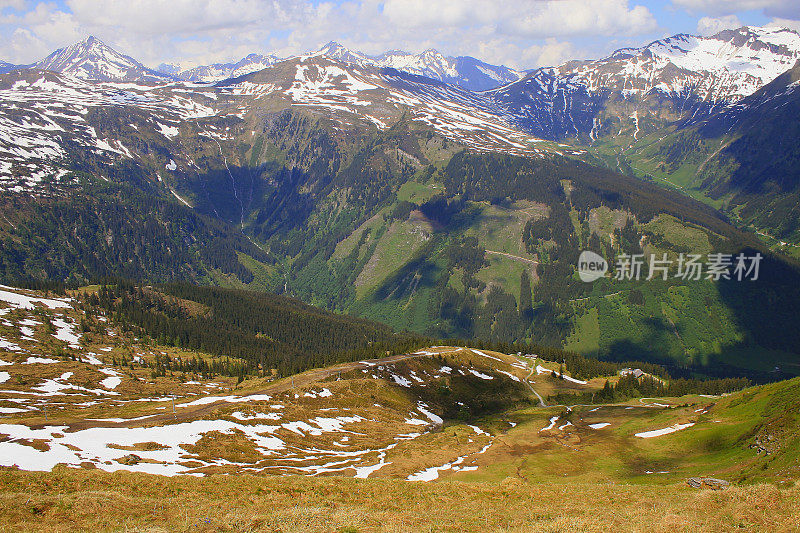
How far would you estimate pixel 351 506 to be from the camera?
45594 mm

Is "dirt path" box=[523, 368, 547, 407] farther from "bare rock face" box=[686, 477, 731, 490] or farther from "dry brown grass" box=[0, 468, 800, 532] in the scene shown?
"dry brown grass" box=[0, 468, 800, 532]

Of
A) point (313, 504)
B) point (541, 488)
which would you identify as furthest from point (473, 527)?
point (541, 488)

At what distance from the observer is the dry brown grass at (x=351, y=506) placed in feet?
121

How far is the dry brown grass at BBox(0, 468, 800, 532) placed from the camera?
36.9 metres

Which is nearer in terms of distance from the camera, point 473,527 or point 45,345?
point 473,527

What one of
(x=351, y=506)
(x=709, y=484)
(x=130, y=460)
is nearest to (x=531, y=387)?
(x=709, y=484)

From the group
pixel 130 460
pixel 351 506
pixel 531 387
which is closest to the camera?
pixel 351 506

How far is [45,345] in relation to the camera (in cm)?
15212

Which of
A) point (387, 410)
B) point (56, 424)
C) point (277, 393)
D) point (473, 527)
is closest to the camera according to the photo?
point (473, 527)

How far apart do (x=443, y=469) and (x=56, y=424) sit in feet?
193

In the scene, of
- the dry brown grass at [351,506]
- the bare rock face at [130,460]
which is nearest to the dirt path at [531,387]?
the dry brown grass at [351,506]

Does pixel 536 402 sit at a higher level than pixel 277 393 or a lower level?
lower

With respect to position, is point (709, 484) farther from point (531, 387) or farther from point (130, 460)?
point (531, 387)

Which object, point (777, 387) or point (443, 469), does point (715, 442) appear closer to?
point (777, 387)
